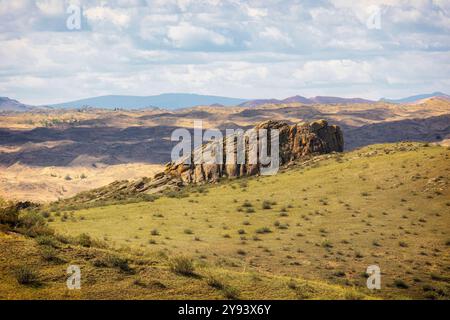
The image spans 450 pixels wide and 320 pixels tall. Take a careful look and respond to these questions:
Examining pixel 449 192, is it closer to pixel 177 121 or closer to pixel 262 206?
pixel 262 206

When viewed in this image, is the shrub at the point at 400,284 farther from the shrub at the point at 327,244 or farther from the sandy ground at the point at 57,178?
the sandy ground at the point at 57,178

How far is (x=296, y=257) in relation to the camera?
85.8 feet

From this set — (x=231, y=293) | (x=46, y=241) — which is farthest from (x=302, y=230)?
(x=46, y=241)

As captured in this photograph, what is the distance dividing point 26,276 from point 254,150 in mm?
43407

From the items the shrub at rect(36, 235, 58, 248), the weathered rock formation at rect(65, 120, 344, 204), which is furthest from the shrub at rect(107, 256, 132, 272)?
the weathered rock formation at rect(65, 120, 344, 204)

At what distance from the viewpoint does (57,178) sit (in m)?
109

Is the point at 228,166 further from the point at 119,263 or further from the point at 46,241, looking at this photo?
the point at 119,263

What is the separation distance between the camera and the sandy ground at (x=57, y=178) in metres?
90.9

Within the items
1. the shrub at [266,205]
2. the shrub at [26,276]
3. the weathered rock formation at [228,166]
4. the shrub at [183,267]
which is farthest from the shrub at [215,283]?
the weathered rock formation at [228,166]

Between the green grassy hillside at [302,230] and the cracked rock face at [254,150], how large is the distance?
3138 mm

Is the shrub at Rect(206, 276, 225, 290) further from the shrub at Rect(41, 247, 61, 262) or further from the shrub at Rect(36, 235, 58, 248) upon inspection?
the shrub at Rect(36, 235, 58, 248)

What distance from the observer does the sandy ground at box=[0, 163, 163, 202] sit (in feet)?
298

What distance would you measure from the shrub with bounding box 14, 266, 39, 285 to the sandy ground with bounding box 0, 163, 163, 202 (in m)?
72.1
